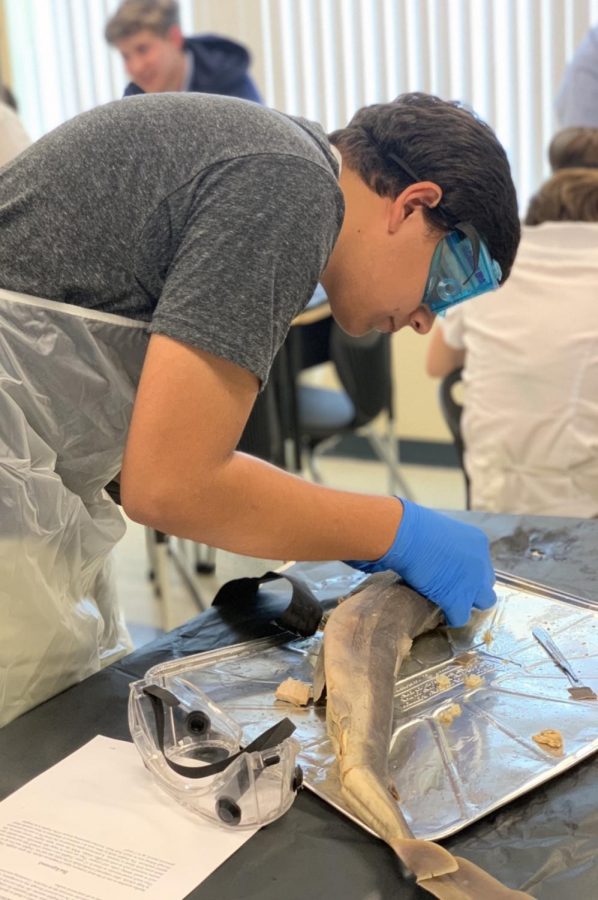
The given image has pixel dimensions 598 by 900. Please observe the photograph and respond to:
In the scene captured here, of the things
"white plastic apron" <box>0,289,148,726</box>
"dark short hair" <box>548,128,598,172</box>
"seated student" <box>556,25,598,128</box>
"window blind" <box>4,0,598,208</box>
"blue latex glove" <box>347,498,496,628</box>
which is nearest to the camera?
"white plastic apron" <box>0,289,148,726</box>

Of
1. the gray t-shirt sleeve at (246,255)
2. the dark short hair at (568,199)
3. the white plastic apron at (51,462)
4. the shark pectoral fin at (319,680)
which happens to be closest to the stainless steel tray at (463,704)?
the shark pectoral fin at (319,680)

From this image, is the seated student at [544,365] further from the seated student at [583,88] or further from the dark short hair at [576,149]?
the seated student at [583,88]

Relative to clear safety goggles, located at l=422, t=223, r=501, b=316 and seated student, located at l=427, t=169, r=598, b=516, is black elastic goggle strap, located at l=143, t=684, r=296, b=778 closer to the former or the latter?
clear safety goggles, located at l=422, t=223, r=501, b=316

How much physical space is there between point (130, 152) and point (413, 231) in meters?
0.30

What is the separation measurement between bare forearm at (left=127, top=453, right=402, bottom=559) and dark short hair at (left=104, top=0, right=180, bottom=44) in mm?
2596

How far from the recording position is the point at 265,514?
3.20ft

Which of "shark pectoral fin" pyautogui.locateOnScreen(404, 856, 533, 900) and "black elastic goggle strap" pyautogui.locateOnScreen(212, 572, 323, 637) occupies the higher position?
"shark pectoral fin" pyautogui.locateOnScreen(404, 856, 533, 900)

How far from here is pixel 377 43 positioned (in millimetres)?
3727

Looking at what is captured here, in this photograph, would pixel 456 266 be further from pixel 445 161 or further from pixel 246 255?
pixel 246 255

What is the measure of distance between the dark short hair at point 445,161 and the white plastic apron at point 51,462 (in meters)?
0.30

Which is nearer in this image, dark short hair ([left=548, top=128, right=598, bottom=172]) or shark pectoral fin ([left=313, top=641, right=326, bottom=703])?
shark pectoral fin ([left=313, top=641, right=326, bottom=703])

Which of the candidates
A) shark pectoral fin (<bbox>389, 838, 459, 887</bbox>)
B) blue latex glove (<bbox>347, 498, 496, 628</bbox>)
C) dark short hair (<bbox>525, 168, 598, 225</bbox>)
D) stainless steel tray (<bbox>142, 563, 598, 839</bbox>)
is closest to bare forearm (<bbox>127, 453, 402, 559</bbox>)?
blue latex glove (<bbox>347, 498, 496, 628</bbox>)

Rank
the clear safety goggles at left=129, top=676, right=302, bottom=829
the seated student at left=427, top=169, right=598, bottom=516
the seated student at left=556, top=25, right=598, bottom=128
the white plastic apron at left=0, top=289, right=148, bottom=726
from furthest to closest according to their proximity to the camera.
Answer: the seated student at left=556, top=25, right=598, bottom=128 → the seated student at left=427, top=169, right=598, bottom=516 → the white plastic apron at left=0, top=289, right=148, bottom=726 → the clear safety goggles at left=129, top=676, right=302, bottom=829

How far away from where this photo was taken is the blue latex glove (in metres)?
1.13
